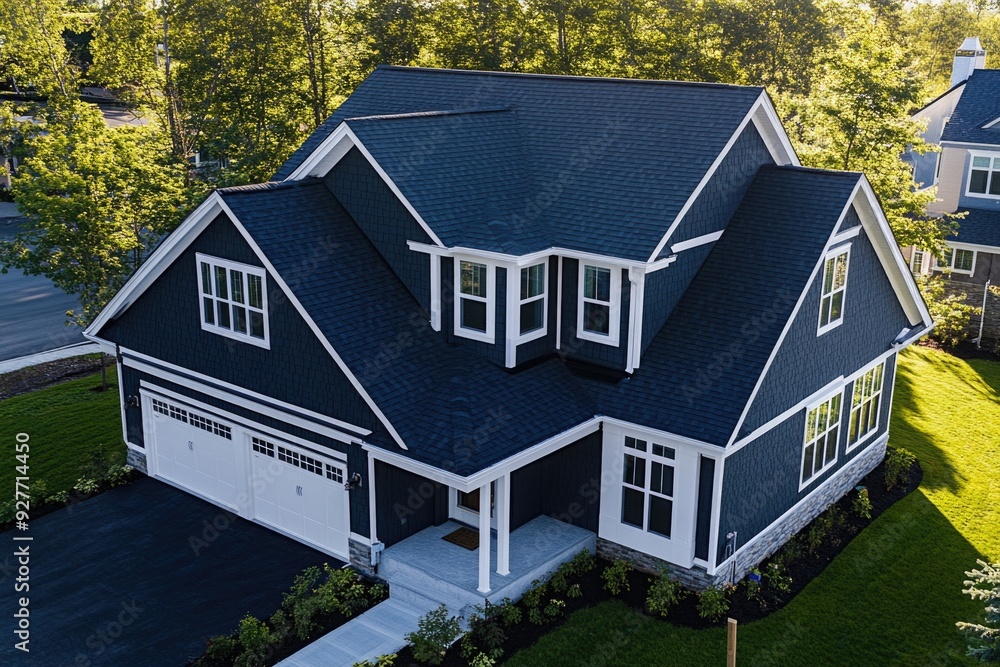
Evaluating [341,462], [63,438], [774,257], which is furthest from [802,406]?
[63,438]

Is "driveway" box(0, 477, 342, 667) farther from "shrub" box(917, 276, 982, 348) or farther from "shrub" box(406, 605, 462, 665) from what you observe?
"shrub" box(917, 276, 982, 348)

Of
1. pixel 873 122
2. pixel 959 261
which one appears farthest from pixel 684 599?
pixel 959 261

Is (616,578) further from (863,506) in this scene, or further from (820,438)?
(863,506)

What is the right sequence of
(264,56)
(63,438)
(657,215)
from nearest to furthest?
1. (657,215)
2. (63,438)
3. (264,56)

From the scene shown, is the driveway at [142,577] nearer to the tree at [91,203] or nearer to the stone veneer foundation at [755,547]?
the stone veneer foundation at [755,547]

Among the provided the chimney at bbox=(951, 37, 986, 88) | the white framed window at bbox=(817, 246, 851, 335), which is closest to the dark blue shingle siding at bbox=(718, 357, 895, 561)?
the white framed window at bbox=(817, 246, 851, 335)

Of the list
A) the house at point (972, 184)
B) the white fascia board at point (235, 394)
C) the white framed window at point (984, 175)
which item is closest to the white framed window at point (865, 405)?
the white fascia board at point (235, 394)

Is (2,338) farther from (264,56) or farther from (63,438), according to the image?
(264,56)
